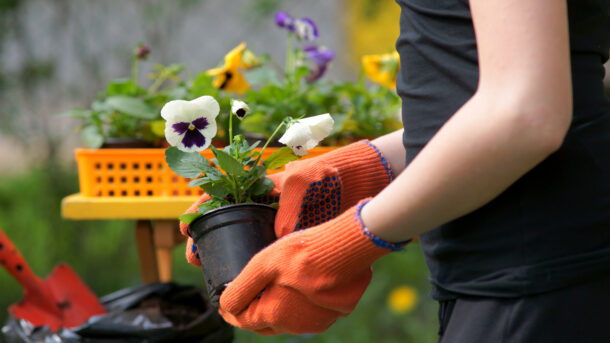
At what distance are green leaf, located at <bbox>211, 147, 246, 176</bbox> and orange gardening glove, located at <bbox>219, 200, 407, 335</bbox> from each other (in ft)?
0.52

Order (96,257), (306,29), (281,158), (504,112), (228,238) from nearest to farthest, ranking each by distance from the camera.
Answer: (504,112)
(228,238)
(281,158)
(306,29)
(96,257)

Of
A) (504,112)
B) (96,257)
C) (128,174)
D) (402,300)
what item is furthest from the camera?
(96,257)

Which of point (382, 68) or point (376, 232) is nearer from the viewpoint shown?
point (376, 232)

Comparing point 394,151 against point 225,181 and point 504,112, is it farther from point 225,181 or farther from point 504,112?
point 504,112

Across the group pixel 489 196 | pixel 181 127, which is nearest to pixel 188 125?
pixel 181 127

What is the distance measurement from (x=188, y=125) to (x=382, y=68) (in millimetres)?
1024

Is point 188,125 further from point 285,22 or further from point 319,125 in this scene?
point 285,22

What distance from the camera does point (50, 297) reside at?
177cm

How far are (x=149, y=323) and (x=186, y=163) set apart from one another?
747mm

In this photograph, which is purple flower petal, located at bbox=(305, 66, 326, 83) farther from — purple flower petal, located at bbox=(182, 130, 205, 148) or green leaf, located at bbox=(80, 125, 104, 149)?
purple flower petal, located at bbox=(182, 130, 205, 148)

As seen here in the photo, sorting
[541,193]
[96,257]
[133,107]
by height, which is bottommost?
[96,257]

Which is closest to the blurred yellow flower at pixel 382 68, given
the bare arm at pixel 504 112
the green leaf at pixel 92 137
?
the green leaf at pixel 92 137

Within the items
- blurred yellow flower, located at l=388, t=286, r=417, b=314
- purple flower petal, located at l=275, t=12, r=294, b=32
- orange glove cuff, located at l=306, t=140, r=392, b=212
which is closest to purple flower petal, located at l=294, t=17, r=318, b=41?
purple flower petal, located at l=275, t=12, r=294, b=32

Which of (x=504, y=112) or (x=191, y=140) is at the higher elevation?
(x=504, y=112)
